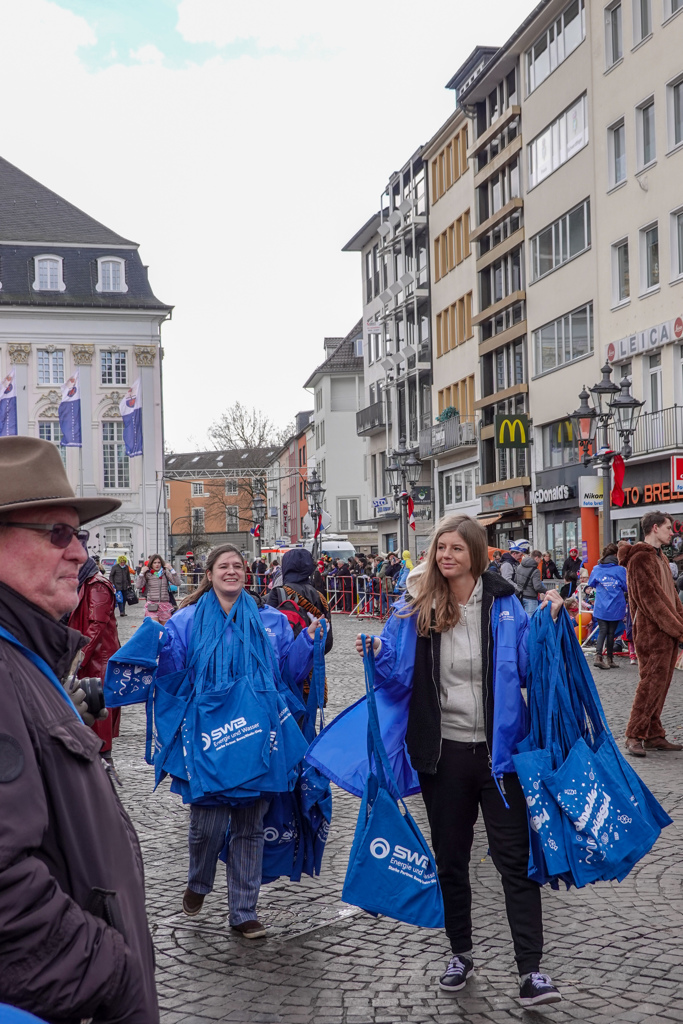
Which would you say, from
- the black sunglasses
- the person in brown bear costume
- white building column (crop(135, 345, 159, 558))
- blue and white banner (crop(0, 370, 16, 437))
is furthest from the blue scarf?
white building column (crop(135, 345, 159, 558))

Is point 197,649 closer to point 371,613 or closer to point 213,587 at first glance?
point 213,587

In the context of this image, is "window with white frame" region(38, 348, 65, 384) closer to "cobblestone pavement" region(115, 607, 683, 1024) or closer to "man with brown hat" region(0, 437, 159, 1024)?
"cobblestone pavement" region(115, 607, 683, 1024)

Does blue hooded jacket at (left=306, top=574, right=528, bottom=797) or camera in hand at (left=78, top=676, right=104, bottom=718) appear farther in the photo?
blue hooded jacket at (left=306, top=574, right=528, bottom=797)

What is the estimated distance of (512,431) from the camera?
40.3 meters

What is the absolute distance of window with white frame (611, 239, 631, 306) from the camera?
111 feet

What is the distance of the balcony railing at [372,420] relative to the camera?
62156 mm

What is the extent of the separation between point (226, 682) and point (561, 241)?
34.7m

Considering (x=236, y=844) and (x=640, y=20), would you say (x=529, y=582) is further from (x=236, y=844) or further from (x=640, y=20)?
(x=640, y=20)

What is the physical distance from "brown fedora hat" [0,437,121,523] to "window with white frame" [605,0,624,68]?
34607mm

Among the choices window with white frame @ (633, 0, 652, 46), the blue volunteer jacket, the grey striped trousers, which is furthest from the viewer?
window with white frame @ (633, 0, 652, 46)

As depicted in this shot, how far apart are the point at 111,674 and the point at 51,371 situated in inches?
2525

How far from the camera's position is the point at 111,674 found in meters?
5.51

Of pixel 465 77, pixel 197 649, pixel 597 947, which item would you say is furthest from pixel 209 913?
pixel 465 77

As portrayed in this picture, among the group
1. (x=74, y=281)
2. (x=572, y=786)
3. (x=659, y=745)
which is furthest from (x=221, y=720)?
(x=74, y=281)
